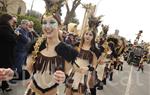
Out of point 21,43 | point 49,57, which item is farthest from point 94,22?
point 21,43

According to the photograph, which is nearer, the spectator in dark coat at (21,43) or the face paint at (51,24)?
the face paint at (51,24)

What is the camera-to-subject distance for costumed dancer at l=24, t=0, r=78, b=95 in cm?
511

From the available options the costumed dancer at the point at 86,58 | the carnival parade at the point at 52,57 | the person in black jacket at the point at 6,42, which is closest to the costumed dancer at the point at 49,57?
the carnival parade at the point at 52,57

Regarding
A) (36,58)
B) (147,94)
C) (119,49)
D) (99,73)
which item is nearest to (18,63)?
(99,73)

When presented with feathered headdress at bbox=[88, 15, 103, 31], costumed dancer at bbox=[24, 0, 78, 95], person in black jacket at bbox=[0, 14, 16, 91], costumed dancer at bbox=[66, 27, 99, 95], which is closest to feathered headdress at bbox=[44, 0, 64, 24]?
costumed dancer at bbox=[24, 0, 78, 95]

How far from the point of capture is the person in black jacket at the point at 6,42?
7.82 meters

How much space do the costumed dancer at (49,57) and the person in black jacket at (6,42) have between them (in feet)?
8.51

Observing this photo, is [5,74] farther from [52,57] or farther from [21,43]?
[21,43]

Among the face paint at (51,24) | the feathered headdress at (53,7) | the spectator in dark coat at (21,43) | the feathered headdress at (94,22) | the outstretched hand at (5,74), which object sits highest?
the feathered headdress at (53,7)

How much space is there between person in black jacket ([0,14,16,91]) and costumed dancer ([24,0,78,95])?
102 inches

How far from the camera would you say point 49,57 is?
5191mm

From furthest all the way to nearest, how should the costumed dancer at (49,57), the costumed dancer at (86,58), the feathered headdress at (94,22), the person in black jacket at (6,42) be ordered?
the feathered headdress at (94,22)
the person in black jacket at (6,42)
the costumed dancer at (86,58)
the costumed dancer at (49,57)

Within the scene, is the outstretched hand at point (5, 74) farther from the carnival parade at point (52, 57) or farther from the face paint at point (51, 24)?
the face paint at point (51, 24)

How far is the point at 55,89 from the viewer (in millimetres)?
5148
